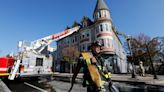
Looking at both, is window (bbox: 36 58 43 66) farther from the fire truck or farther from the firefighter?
the firefighter

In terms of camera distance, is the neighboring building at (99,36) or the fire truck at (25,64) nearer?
the fire truck at (25,64)

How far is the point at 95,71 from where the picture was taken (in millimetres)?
2760

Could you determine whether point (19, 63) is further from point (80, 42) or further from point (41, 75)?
point (80, 42)

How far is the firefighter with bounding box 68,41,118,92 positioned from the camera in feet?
8.80

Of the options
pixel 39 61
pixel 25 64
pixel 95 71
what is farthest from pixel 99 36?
pixel 95 71

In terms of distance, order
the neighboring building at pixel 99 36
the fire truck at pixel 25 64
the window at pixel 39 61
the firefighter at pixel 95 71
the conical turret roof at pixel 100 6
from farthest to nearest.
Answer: the conical turret roof at pixel 100 6, the neighboring building at pixel 99 36, the window at pixel 39 61, the fire truck at pixel 25 64, the firefighter at pixel 95 71

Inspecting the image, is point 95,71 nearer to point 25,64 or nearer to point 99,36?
point 25,64

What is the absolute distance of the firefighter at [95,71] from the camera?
2.68 metres

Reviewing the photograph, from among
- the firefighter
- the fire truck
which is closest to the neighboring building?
the fire truck

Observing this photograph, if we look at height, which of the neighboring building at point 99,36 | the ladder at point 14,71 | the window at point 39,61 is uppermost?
the neighboring building at point 99,36

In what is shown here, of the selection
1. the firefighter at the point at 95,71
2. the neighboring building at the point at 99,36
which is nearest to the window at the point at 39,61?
the firefighter at the point at 95,71

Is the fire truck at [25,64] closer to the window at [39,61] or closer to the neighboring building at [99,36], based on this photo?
the window at [39,61]

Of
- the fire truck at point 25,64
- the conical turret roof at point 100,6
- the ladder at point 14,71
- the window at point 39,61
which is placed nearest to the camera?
the ladder at point 14,71

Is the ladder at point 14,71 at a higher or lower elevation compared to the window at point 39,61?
lower
